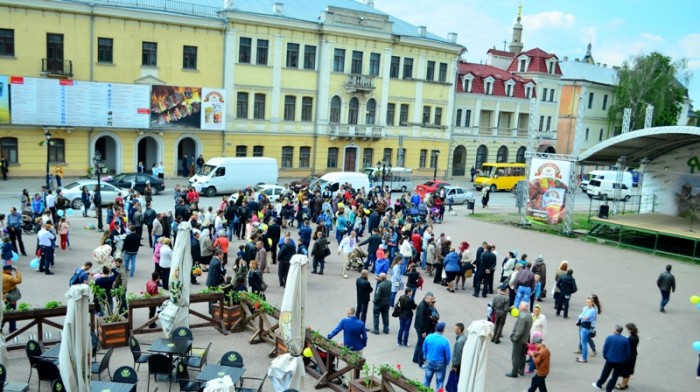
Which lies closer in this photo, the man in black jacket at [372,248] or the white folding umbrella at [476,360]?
the white folding umbrella at [476,360]

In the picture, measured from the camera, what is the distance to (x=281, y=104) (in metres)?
42.7

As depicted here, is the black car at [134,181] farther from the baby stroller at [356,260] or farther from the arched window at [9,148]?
the baby stroller at [356,260]

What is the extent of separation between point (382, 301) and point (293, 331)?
4.15m

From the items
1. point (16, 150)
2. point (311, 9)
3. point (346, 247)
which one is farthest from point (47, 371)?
point (311, 9)

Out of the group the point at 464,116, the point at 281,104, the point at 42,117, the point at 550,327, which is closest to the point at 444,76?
the point at 464,116

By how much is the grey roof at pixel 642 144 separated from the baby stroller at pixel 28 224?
78.9 ft

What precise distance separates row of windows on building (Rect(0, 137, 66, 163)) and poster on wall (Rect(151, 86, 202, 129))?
18.2 ft

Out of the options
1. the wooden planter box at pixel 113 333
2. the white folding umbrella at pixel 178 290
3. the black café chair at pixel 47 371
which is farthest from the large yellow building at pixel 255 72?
the black café chair at pixel 47 371

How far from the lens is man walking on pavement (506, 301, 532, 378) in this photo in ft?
39.9

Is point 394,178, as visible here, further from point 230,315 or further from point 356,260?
point 230,315

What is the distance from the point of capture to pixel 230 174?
3438cm

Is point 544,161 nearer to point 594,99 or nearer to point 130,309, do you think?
point 130,309

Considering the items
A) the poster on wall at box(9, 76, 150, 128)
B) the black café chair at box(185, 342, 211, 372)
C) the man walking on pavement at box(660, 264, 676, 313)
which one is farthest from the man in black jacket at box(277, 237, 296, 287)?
the poster on wall at box(9, 76, 150, 128)

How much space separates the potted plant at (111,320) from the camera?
1255cm
